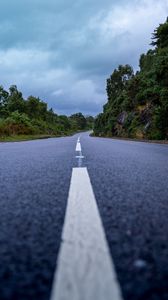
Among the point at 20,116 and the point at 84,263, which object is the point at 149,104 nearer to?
the point at 20,116

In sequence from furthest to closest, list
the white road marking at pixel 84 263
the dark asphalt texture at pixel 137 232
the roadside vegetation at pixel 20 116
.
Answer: the roadside vegetation at pixel 20 116
the dark asphalt texture at pixel 137 232
the white road marking at pixel 84 263

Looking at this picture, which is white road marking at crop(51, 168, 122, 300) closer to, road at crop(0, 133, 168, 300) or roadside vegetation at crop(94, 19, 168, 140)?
road at crop(0, 133, 168, 300)

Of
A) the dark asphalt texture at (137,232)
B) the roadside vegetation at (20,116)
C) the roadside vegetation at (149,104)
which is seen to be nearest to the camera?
the dark asphalt texture at (137,232)

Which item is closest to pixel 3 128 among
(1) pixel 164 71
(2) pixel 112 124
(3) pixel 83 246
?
(1) pixel 164 71

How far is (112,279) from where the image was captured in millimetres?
1178

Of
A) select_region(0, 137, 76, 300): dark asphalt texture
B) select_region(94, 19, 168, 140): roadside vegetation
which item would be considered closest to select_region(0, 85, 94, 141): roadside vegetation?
select_region(94, 19, 168, 140): roadside vegetation

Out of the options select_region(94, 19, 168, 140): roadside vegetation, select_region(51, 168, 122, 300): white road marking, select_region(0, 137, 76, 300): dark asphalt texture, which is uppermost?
select_region(94, 19, 168, 140): roadside vegetation

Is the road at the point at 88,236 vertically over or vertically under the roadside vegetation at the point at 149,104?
under

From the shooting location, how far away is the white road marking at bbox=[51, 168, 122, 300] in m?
1.07

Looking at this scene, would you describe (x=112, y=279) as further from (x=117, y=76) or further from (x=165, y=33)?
(x=117, y=76)

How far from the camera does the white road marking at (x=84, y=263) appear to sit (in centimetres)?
107

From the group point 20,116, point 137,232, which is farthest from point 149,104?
point 137,232

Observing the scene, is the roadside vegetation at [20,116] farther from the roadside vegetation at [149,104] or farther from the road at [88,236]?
the road at [88,236]

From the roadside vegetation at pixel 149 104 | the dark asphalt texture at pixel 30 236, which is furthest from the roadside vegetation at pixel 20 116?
the dark asphalt texture at pixel 30 236
